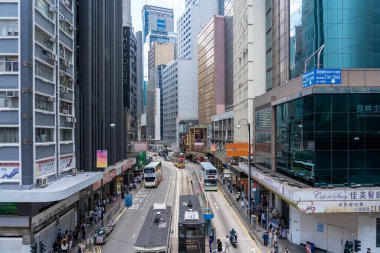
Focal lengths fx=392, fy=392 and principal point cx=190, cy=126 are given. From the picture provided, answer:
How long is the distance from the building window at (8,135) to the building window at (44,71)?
172 inches

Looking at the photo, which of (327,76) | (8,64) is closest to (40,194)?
(8,64)

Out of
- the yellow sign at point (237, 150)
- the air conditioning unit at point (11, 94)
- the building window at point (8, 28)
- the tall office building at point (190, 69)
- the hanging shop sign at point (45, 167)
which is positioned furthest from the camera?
the tall office building at point (190, 69)

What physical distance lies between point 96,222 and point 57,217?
777 centimetres

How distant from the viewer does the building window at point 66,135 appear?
33.6 m

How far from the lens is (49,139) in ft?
99.0

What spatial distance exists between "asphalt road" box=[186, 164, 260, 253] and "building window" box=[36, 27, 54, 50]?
20133 millimetres

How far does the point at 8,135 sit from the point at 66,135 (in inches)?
333

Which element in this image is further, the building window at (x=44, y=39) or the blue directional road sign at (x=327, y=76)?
the building window at (x=44, y=39)

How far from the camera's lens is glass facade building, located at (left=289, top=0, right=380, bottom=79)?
29.1 meters

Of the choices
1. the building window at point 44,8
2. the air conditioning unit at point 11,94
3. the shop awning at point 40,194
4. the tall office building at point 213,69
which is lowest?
the shop awning at point 40,194

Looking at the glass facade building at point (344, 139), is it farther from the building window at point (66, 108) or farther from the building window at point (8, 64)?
the building window at point (8, 64)

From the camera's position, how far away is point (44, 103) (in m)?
29.1

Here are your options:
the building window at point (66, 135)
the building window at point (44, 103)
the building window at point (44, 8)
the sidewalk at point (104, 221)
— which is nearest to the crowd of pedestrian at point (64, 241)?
the sidewalk at point (104, 221)

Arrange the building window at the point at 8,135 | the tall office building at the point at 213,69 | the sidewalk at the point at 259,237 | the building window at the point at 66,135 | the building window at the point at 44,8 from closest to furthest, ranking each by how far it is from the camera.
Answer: the building window at the point at 8,135 → the building window at the point at 44,8 → the sidewalk at the point at 259,237 → the building window at the point at 66,135 → the tall office building at the point at 213,69
